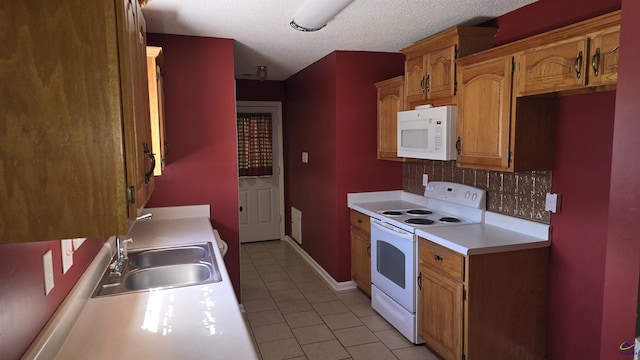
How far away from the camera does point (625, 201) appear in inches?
49.3

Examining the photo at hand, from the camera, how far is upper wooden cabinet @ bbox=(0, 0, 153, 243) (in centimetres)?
84

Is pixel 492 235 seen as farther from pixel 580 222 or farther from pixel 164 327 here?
pixel 164 327

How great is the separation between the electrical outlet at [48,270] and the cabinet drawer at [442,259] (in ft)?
6.81

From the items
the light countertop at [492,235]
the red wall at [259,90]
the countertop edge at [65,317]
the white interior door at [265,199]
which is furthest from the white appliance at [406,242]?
the red wall at [259,90]

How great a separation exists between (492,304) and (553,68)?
4.60ft

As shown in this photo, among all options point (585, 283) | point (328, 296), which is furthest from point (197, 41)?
point (585, 283)

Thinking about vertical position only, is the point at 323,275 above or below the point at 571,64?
Result: below

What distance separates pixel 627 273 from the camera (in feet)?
4.11

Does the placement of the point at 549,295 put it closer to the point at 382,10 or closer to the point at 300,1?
the point at 382,10

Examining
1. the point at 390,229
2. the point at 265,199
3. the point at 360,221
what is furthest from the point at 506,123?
the point at 265,199

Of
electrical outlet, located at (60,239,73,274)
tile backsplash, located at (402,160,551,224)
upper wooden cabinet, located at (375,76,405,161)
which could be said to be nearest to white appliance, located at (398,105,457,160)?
upper wooden cabinet, located at (375,76,405,161)

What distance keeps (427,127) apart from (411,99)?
0.42 m

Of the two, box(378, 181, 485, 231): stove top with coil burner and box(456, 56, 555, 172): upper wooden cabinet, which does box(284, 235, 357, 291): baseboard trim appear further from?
box(456, 56, 555, 172): upper wooden cabinet

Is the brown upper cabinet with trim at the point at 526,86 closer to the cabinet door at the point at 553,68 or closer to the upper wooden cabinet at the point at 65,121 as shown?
the cabinet door at the point at 553,68
